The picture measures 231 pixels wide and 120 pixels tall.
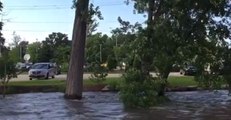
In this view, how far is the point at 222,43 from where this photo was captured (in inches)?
939

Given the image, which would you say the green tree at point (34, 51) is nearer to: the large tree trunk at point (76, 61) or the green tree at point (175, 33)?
the large tree trunk at point (76, 61)

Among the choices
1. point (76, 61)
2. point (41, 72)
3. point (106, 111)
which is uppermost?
point (76, 61)

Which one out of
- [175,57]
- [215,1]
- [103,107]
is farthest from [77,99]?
[215,1]

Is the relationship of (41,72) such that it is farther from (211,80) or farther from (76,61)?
(211,80)

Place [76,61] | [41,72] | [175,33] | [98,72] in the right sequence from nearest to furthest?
1. [175,33]
2. [76,61]
3. [98,72]
4. [41,72]

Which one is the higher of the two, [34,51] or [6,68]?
[34,51]

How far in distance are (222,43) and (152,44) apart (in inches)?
150

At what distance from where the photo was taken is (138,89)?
21.3 meters

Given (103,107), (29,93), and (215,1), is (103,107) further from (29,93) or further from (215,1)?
(29,93)

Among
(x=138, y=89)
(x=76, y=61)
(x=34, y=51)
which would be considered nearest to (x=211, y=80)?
(x=138, y=89)

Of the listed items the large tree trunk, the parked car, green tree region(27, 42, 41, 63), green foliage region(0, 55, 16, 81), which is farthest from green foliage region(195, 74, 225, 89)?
green tree region(27, 42, 41, 63)

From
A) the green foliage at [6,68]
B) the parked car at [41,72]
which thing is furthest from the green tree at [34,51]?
the green foliage at [6,68]

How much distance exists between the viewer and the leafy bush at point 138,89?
2134 centimetres

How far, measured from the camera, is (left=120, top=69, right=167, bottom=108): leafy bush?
2134cm
